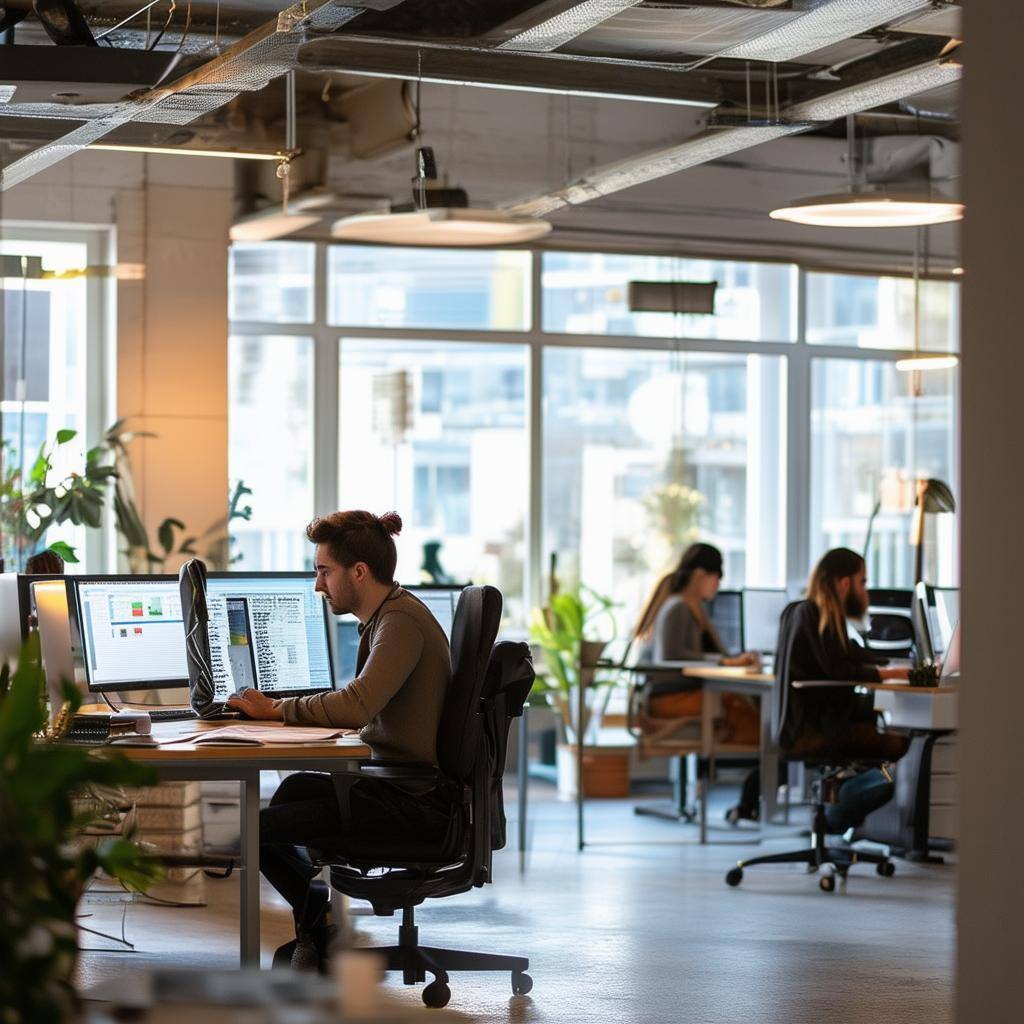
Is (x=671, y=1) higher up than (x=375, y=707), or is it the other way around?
(x=671, y=1)

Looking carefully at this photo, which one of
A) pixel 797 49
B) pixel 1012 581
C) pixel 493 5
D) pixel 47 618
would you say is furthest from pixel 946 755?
pixel 1012 581

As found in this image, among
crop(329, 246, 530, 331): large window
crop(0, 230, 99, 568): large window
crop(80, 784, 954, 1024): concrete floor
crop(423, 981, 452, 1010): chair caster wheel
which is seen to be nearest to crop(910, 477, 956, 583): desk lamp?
crop(80, 784, 954, 1024): concrete floor

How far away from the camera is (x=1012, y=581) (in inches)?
114

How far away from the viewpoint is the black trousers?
14.9 feet

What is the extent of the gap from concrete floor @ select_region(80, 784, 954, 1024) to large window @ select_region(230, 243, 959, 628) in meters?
2.98

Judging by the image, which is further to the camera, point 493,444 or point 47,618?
point 493,444

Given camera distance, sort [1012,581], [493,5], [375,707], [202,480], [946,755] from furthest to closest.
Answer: [202,480], [946,755], [493,5], [375,707], [1012,581]

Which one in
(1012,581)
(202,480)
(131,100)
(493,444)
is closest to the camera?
(1012,581)

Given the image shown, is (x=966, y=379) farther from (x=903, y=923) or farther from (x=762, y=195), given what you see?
(x=762, y=195)

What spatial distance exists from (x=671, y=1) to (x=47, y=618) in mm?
2928

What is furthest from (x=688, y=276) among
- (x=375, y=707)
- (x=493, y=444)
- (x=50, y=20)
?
(x=375, y=707)

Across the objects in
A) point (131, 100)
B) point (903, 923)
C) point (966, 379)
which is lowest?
point (903, 923)

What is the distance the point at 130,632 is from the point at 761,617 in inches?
198

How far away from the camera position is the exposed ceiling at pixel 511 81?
5.55 metres
